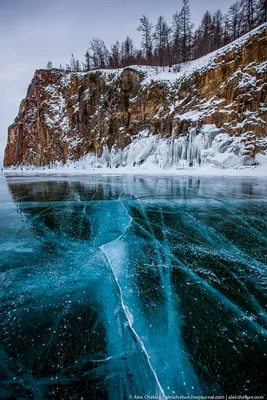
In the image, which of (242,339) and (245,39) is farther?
(245,39)

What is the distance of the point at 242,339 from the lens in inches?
51.6

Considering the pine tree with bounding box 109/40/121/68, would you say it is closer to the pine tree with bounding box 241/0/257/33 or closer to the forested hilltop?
the forested hilltop

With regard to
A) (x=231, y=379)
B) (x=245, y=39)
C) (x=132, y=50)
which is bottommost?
(x=231, y=379)

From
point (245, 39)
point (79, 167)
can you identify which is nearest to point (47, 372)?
point (245, 39)

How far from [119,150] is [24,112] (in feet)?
97.0

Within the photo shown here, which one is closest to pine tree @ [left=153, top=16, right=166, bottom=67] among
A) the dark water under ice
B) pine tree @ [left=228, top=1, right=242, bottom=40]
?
pine tree @ [left=228, top=1, right=242, bottom=40]

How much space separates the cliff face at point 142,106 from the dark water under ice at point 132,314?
691 inches

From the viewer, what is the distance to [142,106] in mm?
25703

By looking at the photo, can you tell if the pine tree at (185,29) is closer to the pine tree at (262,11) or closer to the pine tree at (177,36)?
the pine tree at (177,36)

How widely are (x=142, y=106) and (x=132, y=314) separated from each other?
28.0 metres

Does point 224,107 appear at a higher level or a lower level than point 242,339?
higher

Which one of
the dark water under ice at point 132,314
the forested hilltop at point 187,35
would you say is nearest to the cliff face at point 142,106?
the forested hilltop at point 187,35

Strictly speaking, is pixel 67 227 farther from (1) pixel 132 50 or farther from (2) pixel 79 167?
(1) pixel 132 50

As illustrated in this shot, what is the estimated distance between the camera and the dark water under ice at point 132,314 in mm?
1080
